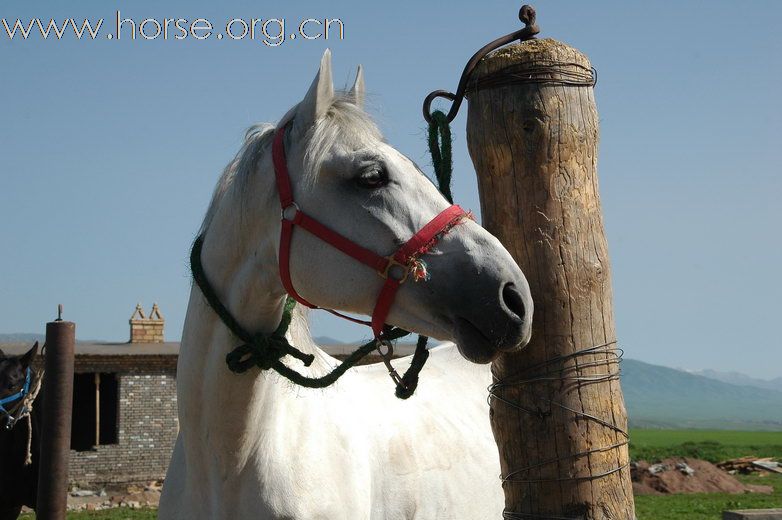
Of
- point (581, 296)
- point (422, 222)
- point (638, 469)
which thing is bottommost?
point (638, 469)

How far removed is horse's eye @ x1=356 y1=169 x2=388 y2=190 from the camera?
2.58 metres

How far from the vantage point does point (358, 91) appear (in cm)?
304

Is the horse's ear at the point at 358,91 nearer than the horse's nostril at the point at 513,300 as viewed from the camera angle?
No

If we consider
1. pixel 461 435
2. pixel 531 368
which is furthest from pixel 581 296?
pixel 461 435

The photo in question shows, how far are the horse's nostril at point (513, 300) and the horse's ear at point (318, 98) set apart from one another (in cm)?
86

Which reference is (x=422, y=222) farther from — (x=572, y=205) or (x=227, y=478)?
(x=227, y=478)

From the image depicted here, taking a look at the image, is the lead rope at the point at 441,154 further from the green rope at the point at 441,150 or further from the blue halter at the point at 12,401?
the blue halter at the point at 12,401

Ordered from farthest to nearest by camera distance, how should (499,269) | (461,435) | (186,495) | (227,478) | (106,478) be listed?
(106,478) → (461,435) → (186,495) → (227,478) → (499,269)

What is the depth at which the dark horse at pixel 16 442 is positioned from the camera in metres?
8.33

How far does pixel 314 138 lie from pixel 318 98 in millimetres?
125

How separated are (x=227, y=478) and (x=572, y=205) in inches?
56.2

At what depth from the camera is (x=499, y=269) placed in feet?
7.66

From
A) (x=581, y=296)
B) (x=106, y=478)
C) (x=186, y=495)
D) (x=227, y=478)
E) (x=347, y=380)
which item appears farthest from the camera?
(x=106, y=478)

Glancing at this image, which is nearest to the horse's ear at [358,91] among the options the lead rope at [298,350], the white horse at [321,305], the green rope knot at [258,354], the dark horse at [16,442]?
the white horse at [321,305]
